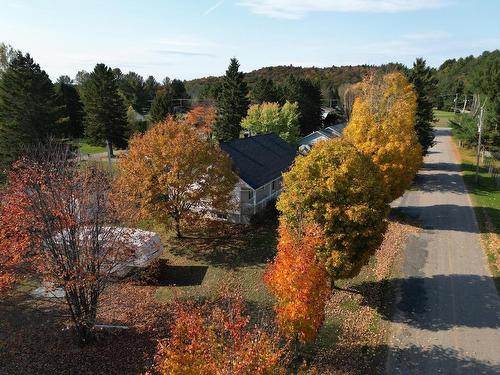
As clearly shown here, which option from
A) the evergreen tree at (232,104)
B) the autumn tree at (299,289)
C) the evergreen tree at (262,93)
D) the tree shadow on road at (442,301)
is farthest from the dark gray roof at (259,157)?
the evergreen tree at (262,93)

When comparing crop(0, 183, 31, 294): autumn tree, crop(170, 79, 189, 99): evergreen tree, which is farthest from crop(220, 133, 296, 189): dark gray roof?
crop(170, 79, 189, 99): evergreen tree

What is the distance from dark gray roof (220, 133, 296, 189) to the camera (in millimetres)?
29672

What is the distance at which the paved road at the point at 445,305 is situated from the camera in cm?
1473

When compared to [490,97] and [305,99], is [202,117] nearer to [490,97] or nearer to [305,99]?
[305,99]

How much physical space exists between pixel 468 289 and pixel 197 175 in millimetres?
16355

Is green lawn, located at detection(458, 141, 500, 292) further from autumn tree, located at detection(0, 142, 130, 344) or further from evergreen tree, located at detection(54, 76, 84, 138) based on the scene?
evergreen tree, located at detection(54, 76, 84, 138)

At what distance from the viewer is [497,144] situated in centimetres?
5225

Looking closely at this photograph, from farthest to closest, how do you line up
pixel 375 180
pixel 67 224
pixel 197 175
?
pixel 197 175, pixel 375 180, pixel 67 224

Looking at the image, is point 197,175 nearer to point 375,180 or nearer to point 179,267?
point 179,267

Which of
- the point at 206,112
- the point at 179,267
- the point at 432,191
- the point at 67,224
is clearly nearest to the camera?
the point at 67,224

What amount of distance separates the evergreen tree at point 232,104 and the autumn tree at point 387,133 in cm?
2812

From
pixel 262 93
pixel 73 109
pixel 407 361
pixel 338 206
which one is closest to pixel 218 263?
pixel 338 206

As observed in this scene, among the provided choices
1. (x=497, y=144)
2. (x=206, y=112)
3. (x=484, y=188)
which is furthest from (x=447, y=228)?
(x=206, y=112)

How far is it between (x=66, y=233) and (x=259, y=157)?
20.5 metres
